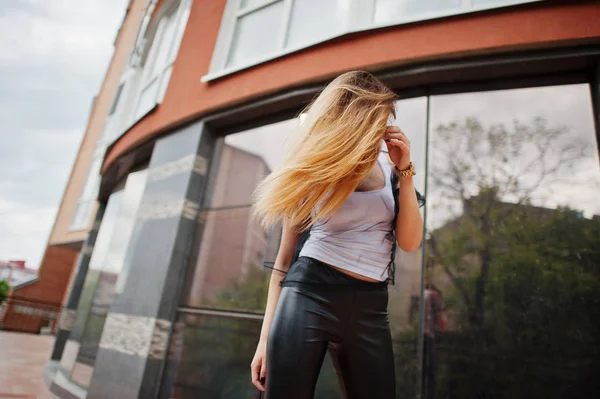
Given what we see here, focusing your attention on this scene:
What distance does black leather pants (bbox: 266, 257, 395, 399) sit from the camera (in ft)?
3.75

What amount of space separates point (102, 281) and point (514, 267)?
6062mm

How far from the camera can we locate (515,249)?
2.85 meters

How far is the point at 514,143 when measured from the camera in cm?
315

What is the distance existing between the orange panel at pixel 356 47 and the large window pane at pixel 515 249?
483 mm

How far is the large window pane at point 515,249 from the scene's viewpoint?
2584 mm

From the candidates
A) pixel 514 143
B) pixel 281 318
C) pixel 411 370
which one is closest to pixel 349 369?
pixel 281 318

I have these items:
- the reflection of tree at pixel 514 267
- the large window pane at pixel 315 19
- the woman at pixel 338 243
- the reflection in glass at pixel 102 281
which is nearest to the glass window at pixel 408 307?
the reflection of tree at pixel 514 267

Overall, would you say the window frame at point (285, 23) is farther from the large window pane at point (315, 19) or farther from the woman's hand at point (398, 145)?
the woman's hand at point (398, 145)

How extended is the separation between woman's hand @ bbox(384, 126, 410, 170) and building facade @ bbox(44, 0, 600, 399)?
0.72m

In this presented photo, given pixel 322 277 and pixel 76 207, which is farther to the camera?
pixel 76 207

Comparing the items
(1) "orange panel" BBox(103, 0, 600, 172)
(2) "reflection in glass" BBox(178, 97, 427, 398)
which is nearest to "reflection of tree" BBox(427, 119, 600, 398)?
(2) "reflection in glass" BBox(178, 97, 427, 398)

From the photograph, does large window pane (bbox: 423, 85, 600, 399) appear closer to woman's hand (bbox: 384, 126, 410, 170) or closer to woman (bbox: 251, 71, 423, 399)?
woman (bbox: 251, 71, 423, 399)

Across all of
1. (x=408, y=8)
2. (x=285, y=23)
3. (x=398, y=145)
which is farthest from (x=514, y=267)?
(x=285, y=23)

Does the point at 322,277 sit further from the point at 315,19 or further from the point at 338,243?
the point at 315,19
